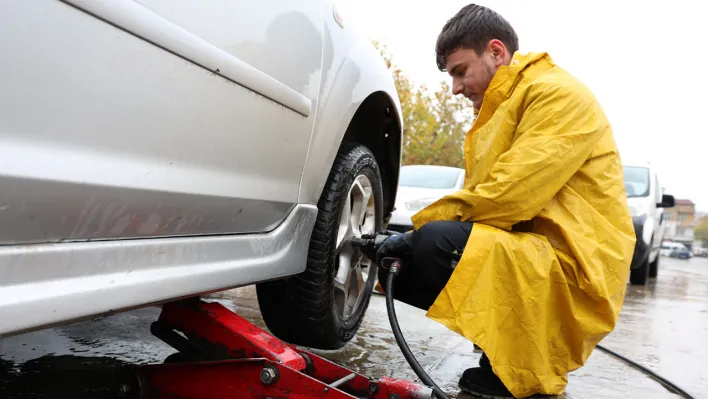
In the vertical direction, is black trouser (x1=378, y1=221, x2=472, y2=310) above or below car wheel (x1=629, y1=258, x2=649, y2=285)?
above

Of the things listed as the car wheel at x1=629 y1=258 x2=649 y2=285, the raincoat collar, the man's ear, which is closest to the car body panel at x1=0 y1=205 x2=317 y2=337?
the raincoat collar

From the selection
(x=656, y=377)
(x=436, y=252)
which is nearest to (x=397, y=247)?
(x=436, y=252)

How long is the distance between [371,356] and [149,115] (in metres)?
1.55

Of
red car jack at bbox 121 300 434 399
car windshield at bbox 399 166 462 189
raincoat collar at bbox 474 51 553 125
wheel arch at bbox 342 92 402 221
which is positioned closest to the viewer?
red car jack at bbox 121 300 434 399

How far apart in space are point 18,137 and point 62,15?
0.20 m

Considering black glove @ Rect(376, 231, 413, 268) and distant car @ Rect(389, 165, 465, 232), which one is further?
distant car @ Rect(389, 165, 465, 232)

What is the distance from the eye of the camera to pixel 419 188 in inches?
268

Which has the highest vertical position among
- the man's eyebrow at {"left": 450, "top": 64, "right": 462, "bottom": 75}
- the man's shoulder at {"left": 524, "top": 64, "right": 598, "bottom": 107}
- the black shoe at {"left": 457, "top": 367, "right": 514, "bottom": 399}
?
the man's eyebrow at {"left": 450, "top": 64, "right": 462, "bottom": 75}

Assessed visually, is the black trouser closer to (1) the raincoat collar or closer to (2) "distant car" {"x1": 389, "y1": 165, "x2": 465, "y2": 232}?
(1) the raincoat collar

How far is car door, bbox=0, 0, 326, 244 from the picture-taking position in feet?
3.08

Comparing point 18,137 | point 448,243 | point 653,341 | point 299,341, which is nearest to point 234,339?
point 299,341

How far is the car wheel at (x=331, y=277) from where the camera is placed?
195 centimetres

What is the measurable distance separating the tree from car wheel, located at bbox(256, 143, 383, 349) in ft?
63.8

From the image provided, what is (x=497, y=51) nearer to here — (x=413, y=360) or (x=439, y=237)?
(x=439, y=237)
